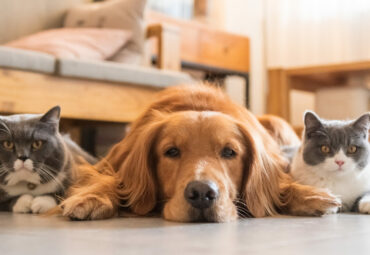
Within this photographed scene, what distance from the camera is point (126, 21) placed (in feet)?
11.9

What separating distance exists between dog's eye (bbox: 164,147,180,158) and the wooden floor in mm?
214

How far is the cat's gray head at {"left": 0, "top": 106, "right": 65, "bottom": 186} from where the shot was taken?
1859 millimetres

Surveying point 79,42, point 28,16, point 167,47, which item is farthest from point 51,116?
point 28,16

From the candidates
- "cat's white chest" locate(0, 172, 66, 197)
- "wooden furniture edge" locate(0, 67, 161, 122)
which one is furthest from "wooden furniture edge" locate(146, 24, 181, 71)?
"cat's white chest" locate(0, 172, 66, 197)

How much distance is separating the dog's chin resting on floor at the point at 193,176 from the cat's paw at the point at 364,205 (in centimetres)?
17

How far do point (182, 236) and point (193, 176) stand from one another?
11.9 inches

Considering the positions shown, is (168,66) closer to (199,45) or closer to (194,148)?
(199,45)

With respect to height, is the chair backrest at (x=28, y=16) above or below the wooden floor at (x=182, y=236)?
above

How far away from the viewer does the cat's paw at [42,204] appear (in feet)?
6.14

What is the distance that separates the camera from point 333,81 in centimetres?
453

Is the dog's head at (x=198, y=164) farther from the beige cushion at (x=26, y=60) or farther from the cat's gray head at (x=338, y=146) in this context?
the beige cushion at (x=26, y=60)

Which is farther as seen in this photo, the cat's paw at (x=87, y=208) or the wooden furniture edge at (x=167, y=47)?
the wooden furniture edge at (x=167, y=47)

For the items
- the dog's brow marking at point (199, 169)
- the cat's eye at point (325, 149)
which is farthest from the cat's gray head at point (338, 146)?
the dog's brow marking at point (199, 169)

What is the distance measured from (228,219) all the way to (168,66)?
2.02 m
